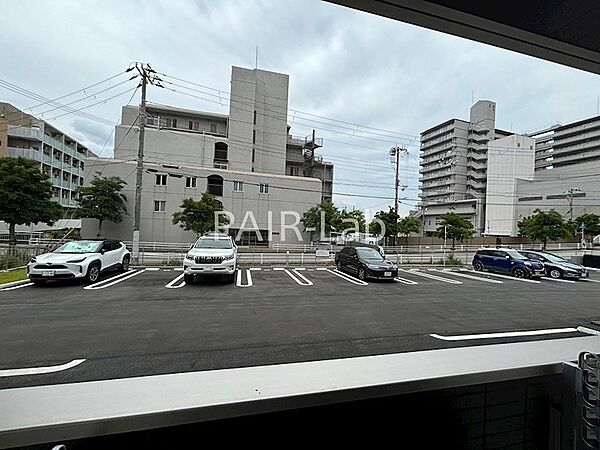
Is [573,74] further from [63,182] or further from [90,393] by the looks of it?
[63,182]

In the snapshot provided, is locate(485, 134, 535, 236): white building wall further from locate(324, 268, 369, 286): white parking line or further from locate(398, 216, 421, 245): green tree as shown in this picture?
locate(324, 268, 369, 286): white parking line

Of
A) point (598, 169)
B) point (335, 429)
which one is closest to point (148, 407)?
point (335, 429)

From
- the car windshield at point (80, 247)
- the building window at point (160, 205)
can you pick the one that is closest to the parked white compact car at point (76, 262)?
the car windshield at point (80, 247)

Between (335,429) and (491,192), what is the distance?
50.1 meters

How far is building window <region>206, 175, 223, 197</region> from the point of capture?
24.2 m

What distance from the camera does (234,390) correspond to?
0.86m

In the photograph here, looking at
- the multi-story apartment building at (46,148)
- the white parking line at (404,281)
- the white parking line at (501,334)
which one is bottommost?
the white parking line at (404,281)

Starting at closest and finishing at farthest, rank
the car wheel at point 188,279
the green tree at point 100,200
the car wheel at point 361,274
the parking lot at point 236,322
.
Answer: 1. the parking lot at point 236,322
2. the car wheel at point 188,279
3. the car wheel at point 361,274
4. the green tree at point 100,200

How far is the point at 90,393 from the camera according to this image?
0.81 metres

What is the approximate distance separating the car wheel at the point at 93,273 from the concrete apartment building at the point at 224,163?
14.9m

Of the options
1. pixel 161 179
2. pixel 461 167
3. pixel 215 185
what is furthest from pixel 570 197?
pixel 161 179

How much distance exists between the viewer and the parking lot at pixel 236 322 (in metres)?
3.16

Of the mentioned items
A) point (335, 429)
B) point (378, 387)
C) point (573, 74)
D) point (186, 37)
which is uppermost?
point (186, 37)

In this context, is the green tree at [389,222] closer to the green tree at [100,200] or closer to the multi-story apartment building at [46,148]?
the green tree at [100,200]
